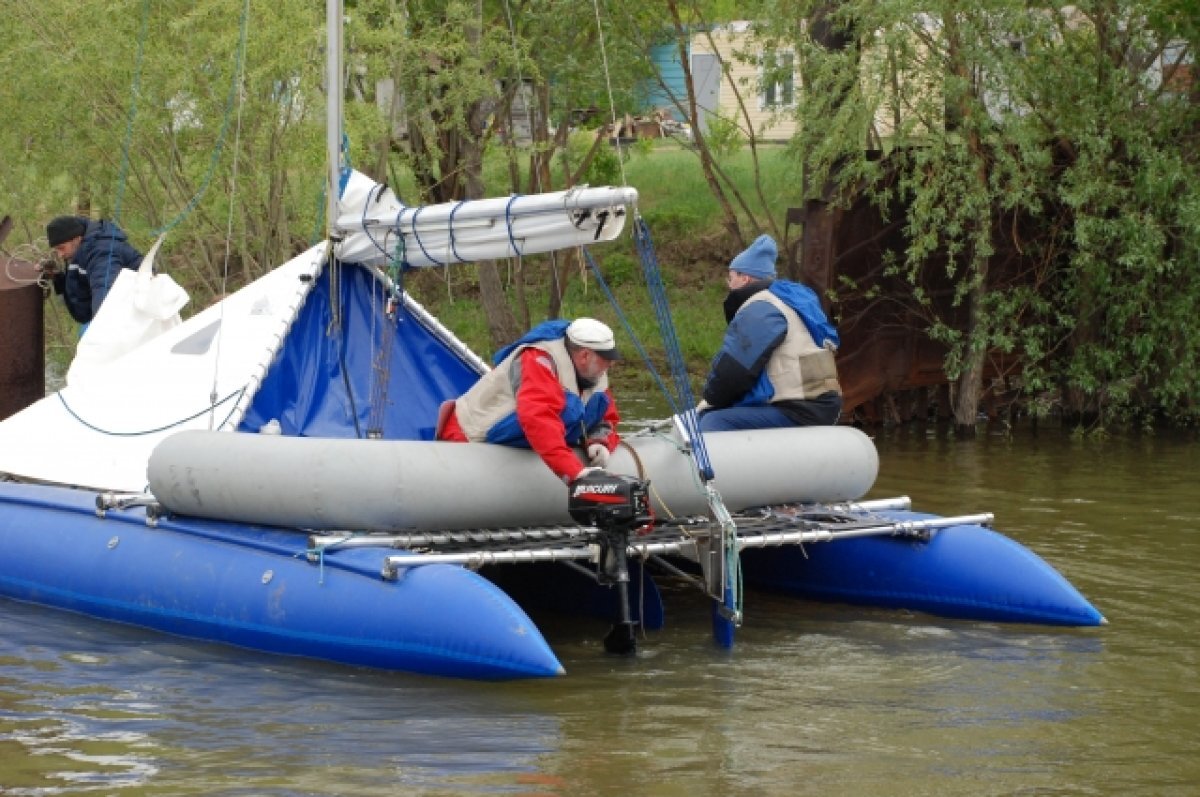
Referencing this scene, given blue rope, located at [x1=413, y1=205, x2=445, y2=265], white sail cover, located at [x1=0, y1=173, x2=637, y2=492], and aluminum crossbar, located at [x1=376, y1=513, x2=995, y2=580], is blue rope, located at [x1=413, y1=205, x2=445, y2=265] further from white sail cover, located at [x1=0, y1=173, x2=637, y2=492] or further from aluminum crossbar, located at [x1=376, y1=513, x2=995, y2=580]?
aluminum crossbar, located at [x1=376, y1=513, x2=995, y2=580]

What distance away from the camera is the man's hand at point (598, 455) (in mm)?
8789

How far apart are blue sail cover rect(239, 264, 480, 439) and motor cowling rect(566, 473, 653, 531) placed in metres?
2.86

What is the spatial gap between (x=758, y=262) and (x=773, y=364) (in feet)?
2.00

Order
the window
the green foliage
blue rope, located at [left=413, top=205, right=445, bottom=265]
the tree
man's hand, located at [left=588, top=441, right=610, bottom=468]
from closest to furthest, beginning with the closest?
man's hand, located at [left=588, top=441, right=610, bottom=468]
blue rope, located at [left=413, top=205, right=445, bottom=265]
the tree
the window
the green foliage

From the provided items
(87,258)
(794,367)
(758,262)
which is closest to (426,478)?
(794,367)

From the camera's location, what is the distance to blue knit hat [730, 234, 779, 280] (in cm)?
1033

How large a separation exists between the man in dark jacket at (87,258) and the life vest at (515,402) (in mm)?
4283

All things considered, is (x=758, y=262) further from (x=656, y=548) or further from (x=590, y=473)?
(x=590, y=473)

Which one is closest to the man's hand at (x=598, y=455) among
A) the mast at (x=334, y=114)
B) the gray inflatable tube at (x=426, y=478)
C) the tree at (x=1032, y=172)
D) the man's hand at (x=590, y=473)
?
the gray inflatable tube at (x=426, y=478)

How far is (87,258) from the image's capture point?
42.0 ft

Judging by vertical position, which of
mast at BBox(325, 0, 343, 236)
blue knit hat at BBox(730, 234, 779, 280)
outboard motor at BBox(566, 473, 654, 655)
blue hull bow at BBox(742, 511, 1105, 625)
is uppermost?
mast at BBox(325, 0, 343, 236)

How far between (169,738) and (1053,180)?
11.9 meters

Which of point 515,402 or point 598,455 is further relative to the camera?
point 515,402

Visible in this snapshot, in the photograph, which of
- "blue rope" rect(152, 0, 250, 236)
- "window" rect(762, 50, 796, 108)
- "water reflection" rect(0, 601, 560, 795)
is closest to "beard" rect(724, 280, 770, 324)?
"water reflection" rect(0, 601, 560, 795)
